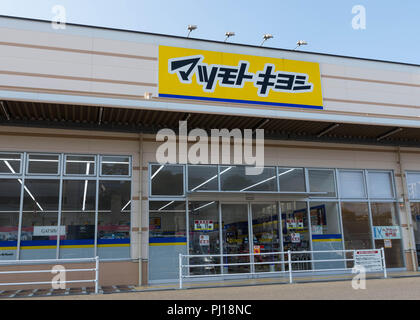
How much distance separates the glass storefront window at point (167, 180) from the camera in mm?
11211

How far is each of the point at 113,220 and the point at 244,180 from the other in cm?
390

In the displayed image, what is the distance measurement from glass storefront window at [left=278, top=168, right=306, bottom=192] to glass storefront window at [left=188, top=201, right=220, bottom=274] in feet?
7.40

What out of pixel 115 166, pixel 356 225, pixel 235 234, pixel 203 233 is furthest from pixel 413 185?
pixel 115 166

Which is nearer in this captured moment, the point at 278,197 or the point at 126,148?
the point at 126,148

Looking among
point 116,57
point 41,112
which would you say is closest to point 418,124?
point 116,57

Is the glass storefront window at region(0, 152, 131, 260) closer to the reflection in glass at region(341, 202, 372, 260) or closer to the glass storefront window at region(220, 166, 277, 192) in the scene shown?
the glass storefront window at region(220, 166, 277, 192)

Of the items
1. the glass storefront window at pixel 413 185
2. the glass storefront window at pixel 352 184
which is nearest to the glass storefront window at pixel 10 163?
the glass storefront window at pixel 352 184

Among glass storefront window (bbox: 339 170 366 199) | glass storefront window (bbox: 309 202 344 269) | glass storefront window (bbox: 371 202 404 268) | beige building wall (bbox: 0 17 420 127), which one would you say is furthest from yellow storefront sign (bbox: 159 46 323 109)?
glass storefront window (bbox: 371 202 404 268)

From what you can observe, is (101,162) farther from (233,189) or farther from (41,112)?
(233,189)

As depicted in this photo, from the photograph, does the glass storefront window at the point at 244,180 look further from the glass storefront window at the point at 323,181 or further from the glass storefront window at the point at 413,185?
the glass storefront window at the point at 413,185

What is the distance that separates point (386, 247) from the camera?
1291cm

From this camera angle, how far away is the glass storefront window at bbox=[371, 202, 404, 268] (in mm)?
12883

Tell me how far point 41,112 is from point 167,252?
4777mm

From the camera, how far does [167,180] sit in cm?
1135
